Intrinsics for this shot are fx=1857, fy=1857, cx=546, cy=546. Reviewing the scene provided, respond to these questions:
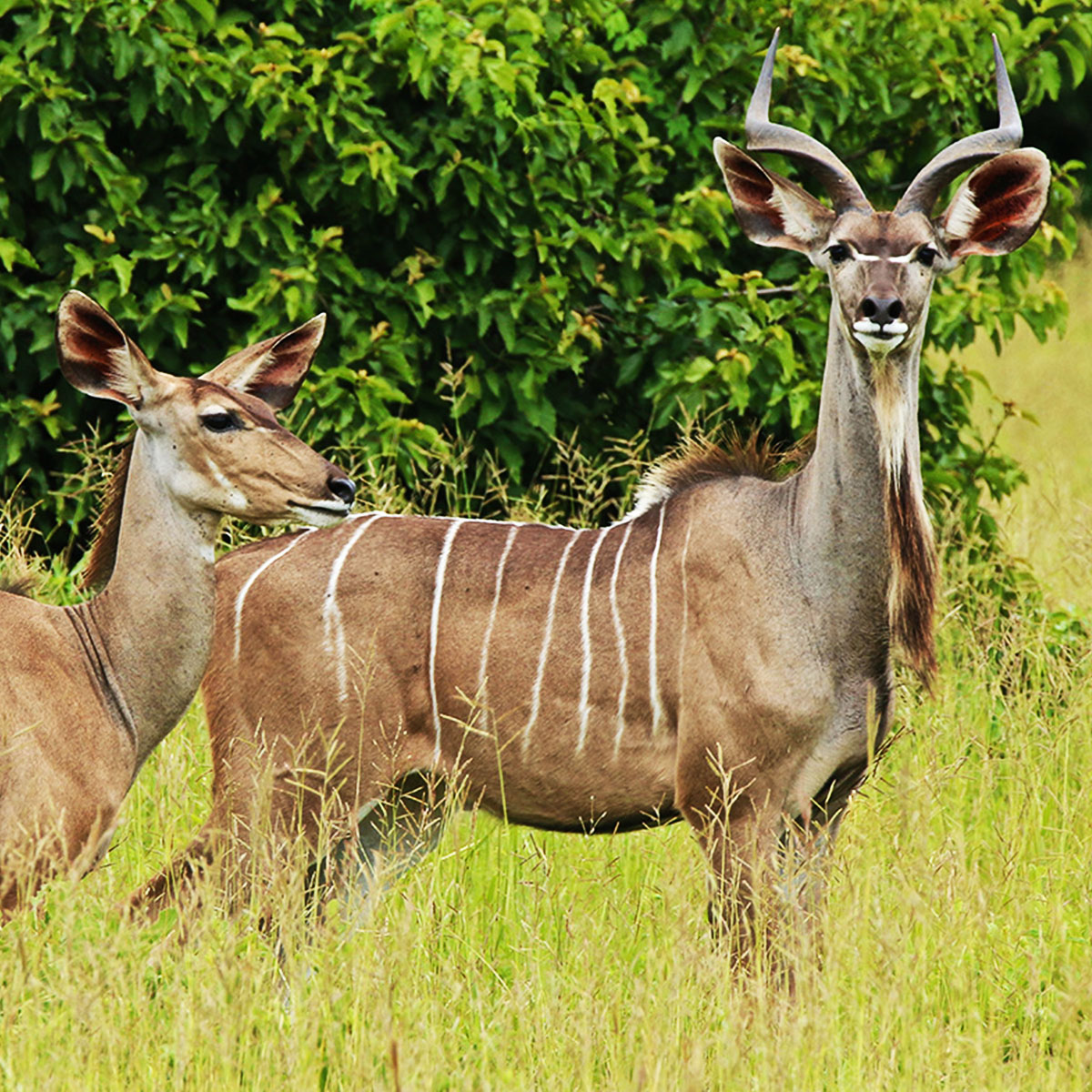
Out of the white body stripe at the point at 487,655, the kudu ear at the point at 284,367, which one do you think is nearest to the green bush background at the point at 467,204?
the kudu ear at the point at 284,367

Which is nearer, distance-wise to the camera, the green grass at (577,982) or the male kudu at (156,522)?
the green grass at (577,982)

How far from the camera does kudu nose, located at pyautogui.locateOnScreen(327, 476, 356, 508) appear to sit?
370 centimetres

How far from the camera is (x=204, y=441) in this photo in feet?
12.2

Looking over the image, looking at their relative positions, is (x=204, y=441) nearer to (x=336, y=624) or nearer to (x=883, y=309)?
(x=336, y=624)

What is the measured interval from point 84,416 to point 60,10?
1.27 m

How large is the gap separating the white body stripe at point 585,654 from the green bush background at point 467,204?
4.77ft

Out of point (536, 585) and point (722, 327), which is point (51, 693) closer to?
point (536, 585)

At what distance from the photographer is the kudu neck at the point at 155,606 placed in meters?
3.73

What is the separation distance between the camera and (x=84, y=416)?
6012mm

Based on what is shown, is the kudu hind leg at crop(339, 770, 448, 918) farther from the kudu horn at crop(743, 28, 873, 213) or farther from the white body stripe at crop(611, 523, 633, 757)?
the kudu horn at crop(743, 28, 873, 213)

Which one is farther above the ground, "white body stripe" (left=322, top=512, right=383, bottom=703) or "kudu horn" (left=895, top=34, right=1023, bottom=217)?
"kudu horn" (left=895, top=34, right=1023, bottom=217)

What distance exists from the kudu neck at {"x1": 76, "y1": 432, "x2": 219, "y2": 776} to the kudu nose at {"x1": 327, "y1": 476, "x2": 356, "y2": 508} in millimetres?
260

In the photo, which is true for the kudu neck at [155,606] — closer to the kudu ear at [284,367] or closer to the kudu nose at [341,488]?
the kudu nose at [341,488]

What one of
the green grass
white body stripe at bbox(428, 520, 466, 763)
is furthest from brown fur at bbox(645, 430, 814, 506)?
the green grass
